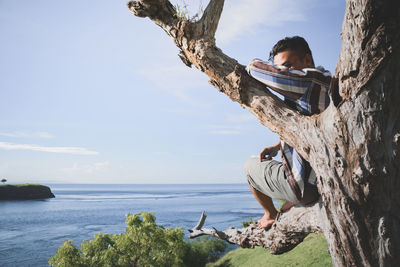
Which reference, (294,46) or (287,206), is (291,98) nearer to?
(294,46)

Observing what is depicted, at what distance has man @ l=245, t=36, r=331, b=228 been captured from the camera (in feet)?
6.91

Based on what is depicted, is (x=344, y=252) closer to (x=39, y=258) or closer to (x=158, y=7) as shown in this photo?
(x=158, y=7)

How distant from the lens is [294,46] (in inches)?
92.6

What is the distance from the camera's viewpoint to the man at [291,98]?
2.11 meters

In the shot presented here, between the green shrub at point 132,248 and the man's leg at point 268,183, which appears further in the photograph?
the green shrub at point 132,248

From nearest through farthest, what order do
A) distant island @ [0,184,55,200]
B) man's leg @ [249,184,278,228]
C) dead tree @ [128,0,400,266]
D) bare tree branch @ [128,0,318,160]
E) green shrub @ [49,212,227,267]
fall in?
dead tree @ [128,0,400,266] < bare tree branch @ [128,0,318,160] < man's leg @ [249,184,278,228] < green shrub @ [49,212,227,267] < distant island @ [0,184,55,200]

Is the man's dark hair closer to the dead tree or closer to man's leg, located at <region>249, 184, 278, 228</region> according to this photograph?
the dead tree

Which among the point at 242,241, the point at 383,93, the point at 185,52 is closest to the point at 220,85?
the point at 185,52

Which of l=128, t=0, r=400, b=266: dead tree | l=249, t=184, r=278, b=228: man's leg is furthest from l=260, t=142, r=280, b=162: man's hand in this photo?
l=128, t=0, r=400, b=266: dead tree

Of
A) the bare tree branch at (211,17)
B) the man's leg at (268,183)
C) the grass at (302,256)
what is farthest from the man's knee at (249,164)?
the grass at (302,256)

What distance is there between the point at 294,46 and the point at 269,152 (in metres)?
1.11

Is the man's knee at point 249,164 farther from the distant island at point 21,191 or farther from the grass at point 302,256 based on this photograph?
the distant island at point 21,191

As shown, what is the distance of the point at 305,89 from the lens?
83.4 inches

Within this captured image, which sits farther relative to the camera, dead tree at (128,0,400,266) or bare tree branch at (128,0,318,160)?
bare tree branch at (128,0,318,160)
